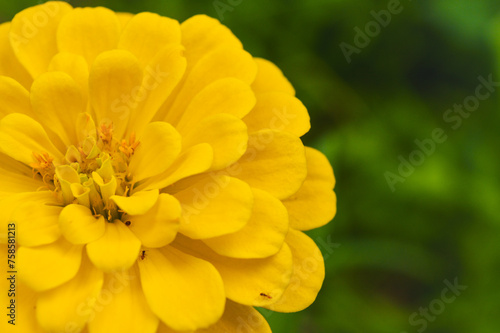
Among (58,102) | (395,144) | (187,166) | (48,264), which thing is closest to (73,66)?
(58,102)

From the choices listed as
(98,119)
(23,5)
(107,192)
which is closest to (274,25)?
(23,5)

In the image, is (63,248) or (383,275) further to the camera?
(383,275)

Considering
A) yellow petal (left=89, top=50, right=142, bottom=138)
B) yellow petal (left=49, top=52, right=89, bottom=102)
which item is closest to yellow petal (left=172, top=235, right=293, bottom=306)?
yellow petal (left=89, top=50, right=142, bottom=138)

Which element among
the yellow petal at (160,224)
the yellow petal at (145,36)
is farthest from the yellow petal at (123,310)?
the yellow petal at (145,36)

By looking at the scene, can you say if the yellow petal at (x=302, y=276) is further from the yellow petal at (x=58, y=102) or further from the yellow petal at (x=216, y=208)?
the yellow petal at (x=58, y=102)

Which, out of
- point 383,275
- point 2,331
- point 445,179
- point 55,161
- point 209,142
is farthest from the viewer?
point 383,275

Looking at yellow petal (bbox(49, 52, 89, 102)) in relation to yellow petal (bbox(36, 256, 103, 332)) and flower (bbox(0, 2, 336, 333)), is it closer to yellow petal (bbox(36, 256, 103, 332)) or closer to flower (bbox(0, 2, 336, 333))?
flower (bbox(0, 2, 336, 333))

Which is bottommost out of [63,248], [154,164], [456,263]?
[456,263]

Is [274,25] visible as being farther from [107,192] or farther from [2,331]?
[2,331]
